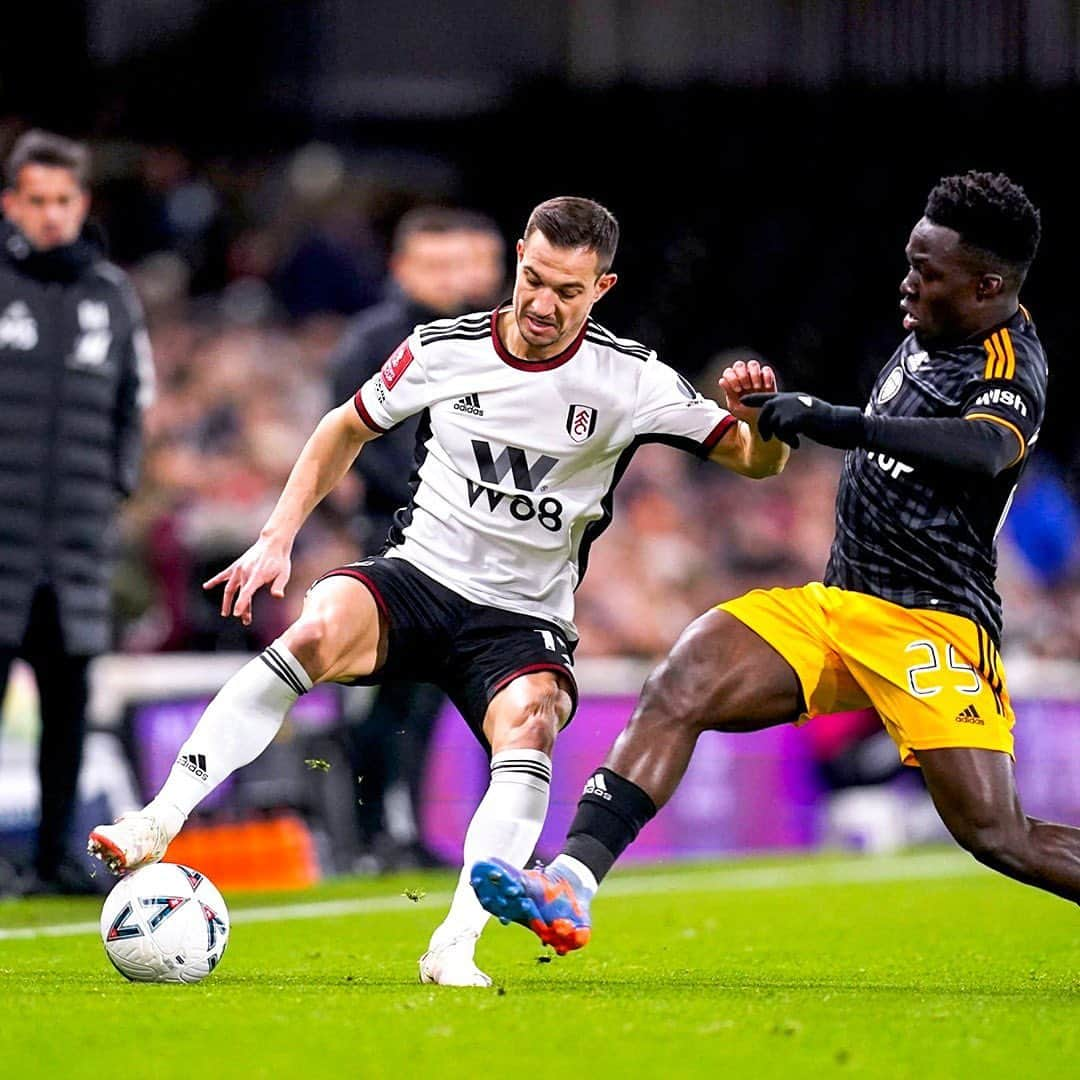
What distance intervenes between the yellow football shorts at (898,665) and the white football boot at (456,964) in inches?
45.5

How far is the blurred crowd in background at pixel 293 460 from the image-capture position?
12.0 metres

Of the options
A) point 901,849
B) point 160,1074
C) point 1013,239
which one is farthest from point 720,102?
point 160,1074

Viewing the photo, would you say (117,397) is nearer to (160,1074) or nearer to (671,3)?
(160,1074)

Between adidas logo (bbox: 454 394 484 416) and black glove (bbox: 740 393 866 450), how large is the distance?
39.8 inches

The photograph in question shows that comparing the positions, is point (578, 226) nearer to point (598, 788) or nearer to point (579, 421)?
point (579, 421)

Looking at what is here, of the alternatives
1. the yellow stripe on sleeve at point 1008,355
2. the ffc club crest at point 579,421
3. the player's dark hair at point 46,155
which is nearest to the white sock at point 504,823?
the ffc club crest at point 579,421

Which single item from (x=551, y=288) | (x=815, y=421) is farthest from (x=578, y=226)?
(x=815, y=421)

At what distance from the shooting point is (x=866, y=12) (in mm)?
19094

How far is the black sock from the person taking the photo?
539 centimetres

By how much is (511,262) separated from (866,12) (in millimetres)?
4192

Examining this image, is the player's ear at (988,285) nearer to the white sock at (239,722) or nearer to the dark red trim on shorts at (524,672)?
the dark red trim on shorts at (524,672)

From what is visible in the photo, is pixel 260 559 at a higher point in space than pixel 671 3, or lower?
lower

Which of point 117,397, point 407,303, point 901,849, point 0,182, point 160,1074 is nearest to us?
point 160,1074

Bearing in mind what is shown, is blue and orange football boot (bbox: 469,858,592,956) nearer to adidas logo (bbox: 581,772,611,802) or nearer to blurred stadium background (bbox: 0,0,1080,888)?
adidas logo (bbox: 581,772,611,802)
